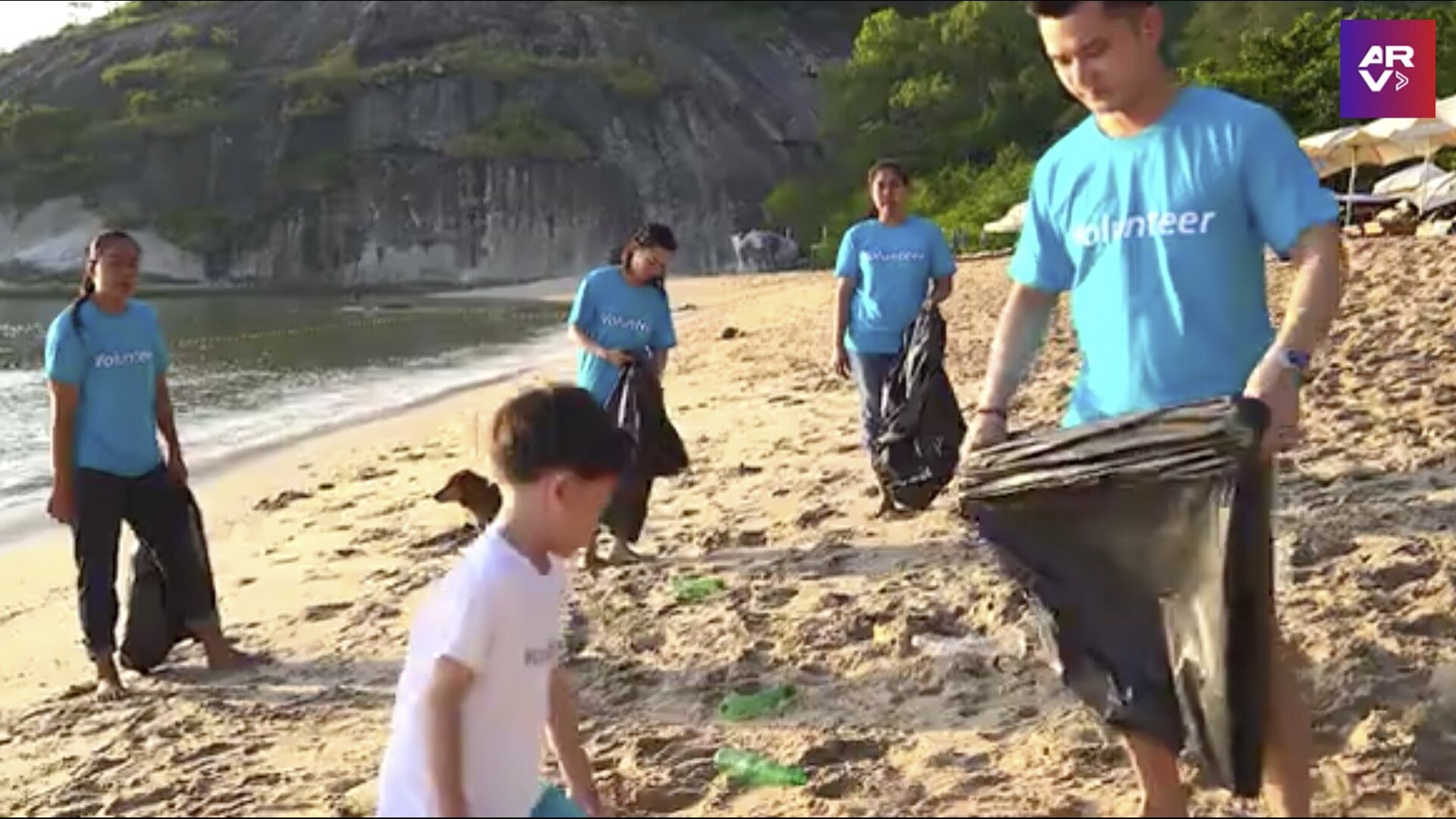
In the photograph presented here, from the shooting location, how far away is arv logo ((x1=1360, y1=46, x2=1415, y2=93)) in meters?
28.2

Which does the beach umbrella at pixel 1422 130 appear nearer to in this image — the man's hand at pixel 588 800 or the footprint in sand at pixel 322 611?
the footprint in sand at pixel 322 611

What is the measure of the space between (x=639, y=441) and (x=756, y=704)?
87.2 inches

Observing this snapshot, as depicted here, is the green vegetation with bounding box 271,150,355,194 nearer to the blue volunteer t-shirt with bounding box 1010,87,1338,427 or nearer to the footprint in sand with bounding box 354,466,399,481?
the footprint in sand with bounding box 354,466,399,481

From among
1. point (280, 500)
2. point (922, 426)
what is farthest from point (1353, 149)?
point (922, 426)

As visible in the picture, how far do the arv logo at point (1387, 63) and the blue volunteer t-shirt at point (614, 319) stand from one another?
25002 millimetres

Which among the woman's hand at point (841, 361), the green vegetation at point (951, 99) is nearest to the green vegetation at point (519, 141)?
the green vegetation at point (951, 99)

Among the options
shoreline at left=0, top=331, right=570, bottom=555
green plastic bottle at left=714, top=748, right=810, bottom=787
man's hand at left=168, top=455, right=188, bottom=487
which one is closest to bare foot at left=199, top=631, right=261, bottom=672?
man's hand at left=168, top=455, right=188, bottom=487

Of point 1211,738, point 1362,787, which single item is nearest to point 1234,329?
point 1211,738

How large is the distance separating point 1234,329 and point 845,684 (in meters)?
1.99

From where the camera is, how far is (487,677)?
239 cm

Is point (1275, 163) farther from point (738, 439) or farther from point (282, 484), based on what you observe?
point (282, 484)

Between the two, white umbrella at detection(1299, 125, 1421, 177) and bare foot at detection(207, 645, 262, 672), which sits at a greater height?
white umbrella at detection(1299, 125, 1421, 177)

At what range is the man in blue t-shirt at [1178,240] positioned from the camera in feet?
8.77

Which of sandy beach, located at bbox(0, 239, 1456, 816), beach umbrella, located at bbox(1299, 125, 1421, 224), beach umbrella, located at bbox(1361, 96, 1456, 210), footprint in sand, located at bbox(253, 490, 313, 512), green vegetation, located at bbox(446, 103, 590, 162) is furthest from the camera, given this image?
green vegetation, located at bbox(446, 103, 590, 162)
